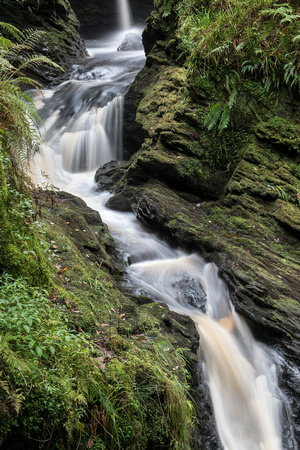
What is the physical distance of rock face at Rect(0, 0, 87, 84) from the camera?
15.0 metres

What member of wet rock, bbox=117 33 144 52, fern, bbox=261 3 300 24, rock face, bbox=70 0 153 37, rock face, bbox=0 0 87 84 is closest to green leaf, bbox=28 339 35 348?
fern, bbox=261 3 300 24

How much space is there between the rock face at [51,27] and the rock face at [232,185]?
29.3ft

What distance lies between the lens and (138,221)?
298 inches

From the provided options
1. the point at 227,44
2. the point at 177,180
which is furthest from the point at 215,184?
the point at 227,44

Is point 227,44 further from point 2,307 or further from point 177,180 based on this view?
point 2,307

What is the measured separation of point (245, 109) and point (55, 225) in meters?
5.56

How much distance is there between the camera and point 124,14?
28.1 metres

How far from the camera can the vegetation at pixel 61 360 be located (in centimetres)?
173

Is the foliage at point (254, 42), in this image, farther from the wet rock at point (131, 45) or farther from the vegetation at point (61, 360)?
the wet rock at point (131, 45)

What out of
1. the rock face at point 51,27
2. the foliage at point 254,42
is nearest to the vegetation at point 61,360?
the foliage at point 254,42

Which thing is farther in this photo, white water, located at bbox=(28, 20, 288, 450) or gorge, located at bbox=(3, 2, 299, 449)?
gorge, located at bbox=(3, 2, 299, 449)

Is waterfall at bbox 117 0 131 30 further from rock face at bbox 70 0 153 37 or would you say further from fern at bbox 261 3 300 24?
fern at bbox 261 3 300 24

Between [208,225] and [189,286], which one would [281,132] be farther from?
[189,286]

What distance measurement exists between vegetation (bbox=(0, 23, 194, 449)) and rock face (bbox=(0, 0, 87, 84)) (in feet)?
45.1
